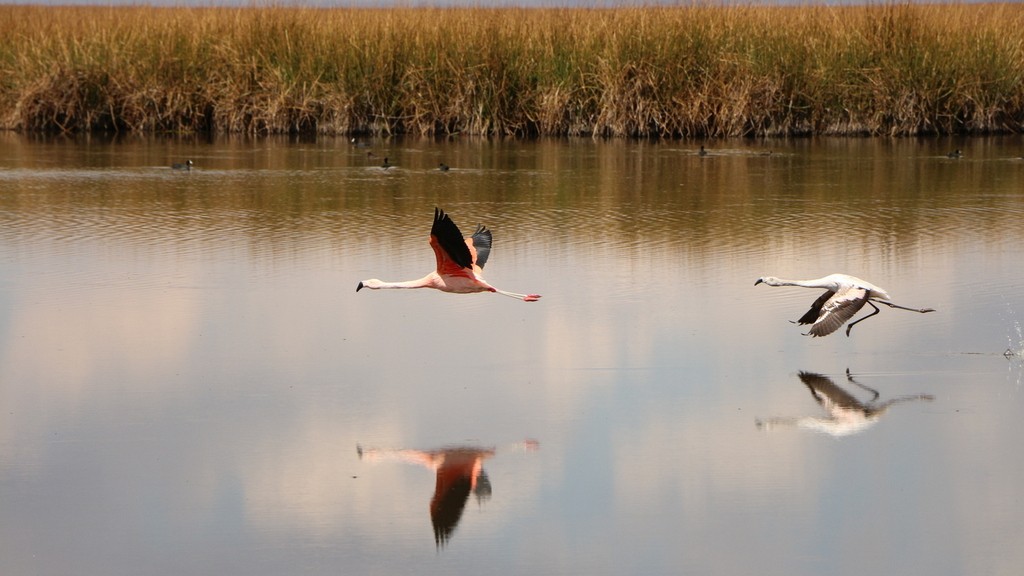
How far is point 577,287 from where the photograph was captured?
8406mm

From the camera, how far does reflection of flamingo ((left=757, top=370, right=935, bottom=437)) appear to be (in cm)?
566

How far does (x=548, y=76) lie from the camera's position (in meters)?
18.6

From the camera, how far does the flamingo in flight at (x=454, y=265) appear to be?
6.82 meters

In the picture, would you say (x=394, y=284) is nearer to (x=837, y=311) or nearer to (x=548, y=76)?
(x=837, y=311)

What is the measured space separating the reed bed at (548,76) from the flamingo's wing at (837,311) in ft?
38.3

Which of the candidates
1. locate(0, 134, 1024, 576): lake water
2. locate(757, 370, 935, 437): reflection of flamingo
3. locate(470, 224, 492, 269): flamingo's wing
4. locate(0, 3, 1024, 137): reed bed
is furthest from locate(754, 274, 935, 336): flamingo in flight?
locate(0, 3, 1024, 137): reed bed

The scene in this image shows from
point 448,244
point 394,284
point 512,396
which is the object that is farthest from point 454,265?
point 512,396

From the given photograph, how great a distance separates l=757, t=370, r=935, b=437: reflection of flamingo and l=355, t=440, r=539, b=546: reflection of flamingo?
1102mm

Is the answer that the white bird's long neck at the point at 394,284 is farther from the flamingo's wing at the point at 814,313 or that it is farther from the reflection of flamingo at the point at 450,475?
the reflection of flamingo at the point at 450,475

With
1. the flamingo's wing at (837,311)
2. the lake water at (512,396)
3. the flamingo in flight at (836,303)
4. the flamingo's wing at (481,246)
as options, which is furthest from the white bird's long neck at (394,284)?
the flamingo's wing at (837,311)

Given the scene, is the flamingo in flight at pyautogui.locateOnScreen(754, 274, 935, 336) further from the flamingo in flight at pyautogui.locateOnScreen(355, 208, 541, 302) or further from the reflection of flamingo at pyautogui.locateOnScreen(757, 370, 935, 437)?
the flamingo in flight at pyautogui.locateOnScreen(355, 208, 541, 302)

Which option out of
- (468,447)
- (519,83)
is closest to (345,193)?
(519,83)

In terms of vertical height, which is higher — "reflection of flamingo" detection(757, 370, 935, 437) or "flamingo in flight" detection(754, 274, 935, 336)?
"flamingo in flight" detection(754, 274, 935, 336)

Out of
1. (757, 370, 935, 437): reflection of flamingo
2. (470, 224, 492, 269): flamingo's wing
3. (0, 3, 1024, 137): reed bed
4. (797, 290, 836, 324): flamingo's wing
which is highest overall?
(0, 3, 1024, 137): reed bed
